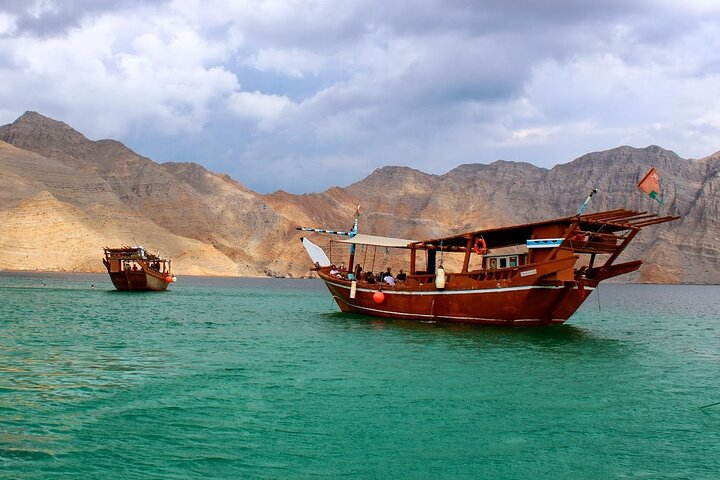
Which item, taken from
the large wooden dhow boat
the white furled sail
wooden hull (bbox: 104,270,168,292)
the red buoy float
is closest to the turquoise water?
the large wooden dhow boat

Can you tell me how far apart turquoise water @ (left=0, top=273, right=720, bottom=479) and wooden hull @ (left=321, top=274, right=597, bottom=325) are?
243cm

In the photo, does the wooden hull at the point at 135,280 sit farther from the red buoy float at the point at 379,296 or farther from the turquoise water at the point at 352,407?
the turquoise water at the point at 352,407

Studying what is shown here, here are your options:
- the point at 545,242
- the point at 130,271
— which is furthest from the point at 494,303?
the point at 130,271

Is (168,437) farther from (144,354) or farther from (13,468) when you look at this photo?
(144,354)

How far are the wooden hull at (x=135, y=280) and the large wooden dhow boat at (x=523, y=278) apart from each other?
147ft

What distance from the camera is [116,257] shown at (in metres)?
76.6

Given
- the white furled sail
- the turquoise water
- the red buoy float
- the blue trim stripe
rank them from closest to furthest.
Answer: the turquoise water, the blue trim stripe, the red buoy float, the white furled sail

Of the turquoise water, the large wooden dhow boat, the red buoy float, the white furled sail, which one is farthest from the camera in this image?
the white furled sail

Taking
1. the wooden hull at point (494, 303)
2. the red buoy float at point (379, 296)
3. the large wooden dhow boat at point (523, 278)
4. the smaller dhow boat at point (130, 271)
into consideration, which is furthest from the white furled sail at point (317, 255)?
the smaller dhow boat at point (130, 271)

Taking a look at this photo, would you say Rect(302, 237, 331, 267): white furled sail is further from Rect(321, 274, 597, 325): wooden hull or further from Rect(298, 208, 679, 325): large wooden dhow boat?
Rect(321, 274, 597, 325): wooden hull

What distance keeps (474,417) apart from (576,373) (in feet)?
25.0

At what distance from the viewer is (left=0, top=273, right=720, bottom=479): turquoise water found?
11406 mm

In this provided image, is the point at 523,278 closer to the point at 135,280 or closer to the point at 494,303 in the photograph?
the point at 494,303

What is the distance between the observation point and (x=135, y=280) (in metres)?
75.8
